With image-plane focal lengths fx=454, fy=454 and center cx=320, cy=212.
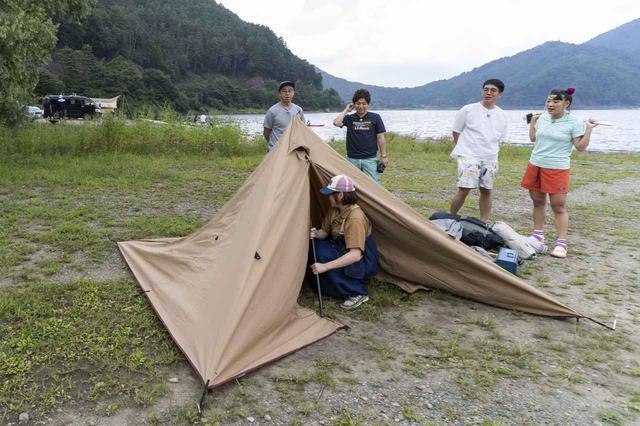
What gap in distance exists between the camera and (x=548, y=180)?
537cm

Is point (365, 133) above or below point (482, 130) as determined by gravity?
below

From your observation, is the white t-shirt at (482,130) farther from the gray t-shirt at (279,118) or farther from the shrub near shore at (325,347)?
the gray t-shirt at (279,118)

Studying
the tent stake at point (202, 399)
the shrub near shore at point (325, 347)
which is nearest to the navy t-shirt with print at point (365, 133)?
the shrub near shore at point (325, 347)

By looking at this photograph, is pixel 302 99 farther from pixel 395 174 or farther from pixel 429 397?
pixel 429 397

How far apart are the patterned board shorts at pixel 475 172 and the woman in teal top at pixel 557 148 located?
457 millimetres

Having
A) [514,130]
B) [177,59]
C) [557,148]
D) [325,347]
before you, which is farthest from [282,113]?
[177,59]

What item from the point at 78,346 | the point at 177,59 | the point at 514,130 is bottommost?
the point at 78,346

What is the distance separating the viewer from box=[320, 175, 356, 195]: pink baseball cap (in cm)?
388

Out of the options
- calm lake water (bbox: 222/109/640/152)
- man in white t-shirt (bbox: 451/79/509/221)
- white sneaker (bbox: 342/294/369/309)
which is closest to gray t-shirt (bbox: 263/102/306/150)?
man in white t-shirt (bbox: 451/79/509/221)

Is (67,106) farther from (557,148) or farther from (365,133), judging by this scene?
(557,148)

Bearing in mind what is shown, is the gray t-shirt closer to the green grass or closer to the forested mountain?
the green grass

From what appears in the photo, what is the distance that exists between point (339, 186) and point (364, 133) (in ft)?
5.93

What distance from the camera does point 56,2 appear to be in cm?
1040

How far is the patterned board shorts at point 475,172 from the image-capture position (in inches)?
219
